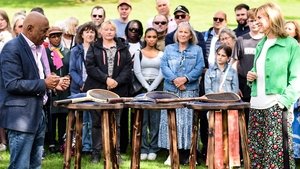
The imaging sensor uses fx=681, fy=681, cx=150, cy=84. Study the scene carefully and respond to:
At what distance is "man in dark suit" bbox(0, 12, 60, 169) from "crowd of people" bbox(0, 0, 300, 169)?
0.4 inches

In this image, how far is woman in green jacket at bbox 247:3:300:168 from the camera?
7293mm

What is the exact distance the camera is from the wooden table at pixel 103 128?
7336mm

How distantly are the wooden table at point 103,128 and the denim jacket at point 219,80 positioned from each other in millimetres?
2308

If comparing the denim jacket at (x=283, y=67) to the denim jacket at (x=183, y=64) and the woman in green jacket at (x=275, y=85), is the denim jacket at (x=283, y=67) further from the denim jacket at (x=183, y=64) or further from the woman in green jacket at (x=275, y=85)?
the denim jacket at (x=183, y=64)

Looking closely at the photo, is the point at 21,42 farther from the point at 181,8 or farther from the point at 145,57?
the point at 181,8

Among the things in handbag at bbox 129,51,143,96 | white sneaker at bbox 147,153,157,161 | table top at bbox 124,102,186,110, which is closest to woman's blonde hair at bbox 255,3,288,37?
table top at bbox 124,102,186,110

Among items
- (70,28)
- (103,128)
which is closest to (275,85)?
(103,128)

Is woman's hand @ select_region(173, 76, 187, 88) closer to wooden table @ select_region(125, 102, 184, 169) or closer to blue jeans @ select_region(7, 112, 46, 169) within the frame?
wooden table @ select_region(125, 102, 184, 169)

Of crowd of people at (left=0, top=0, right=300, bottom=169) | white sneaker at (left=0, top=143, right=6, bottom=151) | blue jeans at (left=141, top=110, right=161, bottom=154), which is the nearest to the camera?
crowd of people at (left=0, top=0, right=300, bottom=169)

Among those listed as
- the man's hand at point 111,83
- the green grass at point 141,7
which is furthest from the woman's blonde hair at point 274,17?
the green grass at point 141,7

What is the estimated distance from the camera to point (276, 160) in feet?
24.3

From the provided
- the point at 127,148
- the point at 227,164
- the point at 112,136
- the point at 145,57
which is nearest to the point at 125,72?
the point at 145,57

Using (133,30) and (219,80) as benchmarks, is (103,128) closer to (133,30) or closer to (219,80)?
(219,80)

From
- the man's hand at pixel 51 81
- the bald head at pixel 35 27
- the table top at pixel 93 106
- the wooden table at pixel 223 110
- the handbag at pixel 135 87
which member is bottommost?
the wooden table at pixel 223 110
